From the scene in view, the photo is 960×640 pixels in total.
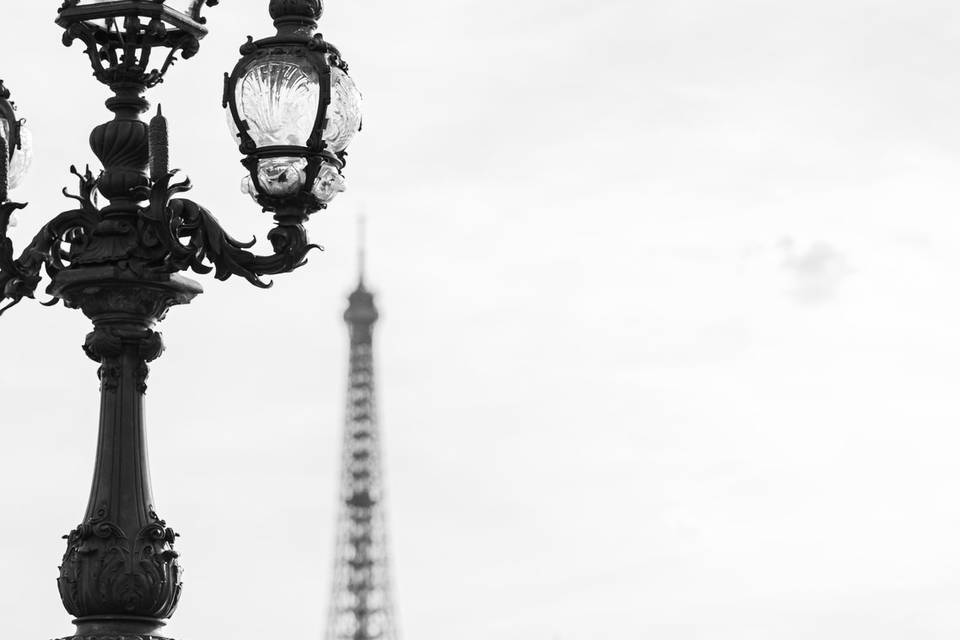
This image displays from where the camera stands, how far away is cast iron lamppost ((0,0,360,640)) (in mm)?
13664

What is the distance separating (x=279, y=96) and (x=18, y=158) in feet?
5.27

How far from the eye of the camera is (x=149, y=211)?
539 inches

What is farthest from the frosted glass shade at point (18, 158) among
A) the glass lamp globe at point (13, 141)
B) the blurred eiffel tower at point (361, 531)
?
the blurred eiffel tower at point (361, 531)

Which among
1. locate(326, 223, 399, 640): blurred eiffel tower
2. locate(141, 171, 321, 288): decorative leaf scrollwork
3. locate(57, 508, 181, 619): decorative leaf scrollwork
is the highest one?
locate(326, 223, 399, 640): blurred eiffel tower

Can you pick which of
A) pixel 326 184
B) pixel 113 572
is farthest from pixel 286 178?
pixel 113 572

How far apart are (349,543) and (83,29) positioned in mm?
110560

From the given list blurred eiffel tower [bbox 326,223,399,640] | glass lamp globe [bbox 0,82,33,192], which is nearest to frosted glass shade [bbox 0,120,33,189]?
glass lamp globe [bbox 0,82,33,192]

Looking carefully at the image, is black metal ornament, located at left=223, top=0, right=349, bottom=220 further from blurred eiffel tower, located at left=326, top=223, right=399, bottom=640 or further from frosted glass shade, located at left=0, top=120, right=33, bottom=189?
blurred eiffel tower, located at left=326, top=223, right=399, bottom=640

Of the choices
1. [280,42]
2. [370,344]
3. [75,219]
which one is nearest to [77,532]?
[75,219]

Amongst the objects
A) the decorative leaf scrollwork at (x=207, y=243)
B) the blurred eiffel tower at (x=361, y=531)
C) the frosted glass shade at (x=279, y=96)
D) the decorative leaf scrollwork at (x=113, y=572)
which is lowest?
the decorative leaf scrollwork at (x=113, y=572)

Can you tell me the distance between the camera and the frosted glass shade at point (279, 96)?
13711 millimetres

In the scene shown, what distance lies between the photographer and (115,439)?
44.9 ft

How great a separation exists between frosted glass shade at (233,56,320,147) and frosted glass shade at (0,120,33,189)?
138 cm

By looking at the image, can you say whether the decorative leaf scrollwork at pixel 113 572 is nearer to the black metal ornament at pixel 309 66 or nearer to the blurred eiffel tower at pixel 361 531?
the black metal ornament at pixel 309 66
